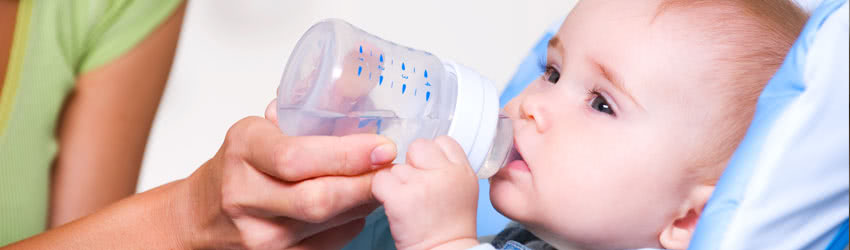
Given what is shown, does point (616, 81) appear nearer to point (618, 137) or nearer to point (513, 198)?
point (618, 137)

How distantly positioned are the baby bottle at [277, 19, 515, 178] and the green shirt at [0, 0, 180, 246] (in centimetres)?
86

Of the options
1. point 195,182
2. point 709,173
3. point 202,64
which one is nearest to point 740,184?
point 709,173

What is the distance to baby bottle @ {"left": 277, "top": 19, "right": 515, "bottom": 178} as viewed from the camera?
2.64 ft

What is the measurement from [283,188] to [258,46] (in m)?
1.58

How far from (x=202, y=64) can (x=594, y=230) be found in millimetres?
1796

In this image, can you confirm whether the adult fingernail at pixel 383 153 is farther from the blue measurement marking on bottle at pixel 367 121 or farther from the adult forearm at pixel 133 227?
the adult forearm at pixel 133 227

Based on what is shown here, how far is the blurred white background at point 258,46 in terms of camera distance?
2.14 metres

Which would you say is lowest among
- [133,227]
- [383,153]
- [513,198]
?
[133,227]

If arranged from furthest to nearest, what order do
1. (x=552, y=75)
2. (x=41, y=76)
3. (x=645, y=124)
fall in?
(x=41, y=76)
(x=552, y=75)
(x=645, y=124)

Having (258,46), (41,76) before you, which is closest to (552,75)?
(41,76)

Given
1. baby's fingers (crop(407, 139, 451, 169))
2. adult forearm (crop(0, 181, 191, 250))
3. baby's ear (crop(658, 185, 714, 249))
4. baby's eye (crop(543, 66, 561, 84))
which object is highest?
baby's eye (crop(543, 66, 561, 84))

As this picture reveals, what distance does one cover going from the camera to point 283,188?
0.82 meters

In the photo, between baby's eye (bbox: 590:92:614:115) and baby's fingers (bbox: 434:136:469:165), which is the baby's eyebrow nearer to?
baby's eye (bbox: 590:92:614:115)

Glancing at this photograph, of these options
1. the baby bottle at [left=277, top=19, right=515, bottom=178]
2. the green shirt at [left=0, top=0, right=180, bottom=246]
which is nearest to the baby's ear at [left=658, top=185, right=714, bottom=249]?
the baby bottle at [left=277, top=19, right=515, bottom=178]
